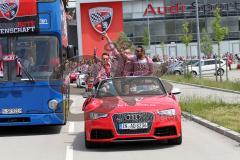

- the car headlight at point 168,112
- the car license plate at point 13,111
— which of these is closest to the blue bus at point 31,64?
the car license plate at point 13,111

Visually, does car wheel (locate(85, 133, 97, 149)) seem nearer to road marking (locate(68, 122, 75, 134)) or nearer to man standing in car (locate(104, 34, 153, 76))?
road marking (locate(68, 122, 75, 134))

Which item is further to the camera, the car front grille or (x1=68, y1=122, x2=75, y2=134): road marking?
(x1=68, y1=122, x2=75, y2=134): road marking

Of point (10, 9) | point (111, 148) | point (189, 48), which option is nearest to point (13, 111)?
point (10, 9)

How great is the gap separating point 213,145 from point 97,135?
2.26 m

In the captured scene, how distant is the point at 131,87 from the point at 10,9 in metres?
3.83

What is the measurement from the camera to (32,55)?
46.4ft

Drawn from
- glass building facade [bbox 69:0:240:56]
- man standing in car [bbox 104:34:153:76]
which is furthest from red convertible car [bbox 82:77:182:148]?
glass building facade [bbox 69:0:240:56]

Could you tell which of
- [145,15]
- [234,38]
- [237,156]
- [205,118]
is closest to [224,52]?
[234,38]

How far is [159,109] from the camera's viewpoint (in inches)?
444

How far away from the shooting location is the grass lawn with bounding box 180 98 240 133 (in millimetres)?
14344

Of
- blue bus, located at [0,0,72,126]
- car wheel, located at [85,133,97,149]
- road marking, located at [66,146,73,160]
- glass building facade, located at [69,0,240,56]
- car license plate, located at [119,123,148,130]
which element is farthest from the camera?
glass building facade, located at [69,0,240,56]

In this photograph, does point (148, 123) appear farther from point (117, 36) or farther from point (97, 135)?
point (117, 36)

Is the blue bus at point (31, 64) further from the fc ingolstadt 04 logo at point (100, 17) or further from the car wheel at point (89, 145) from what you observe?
the fc ingolstadt 04 logo at point (100, 17)

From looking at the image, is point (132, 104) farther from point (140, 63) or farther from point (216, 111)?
point (216, 111)
